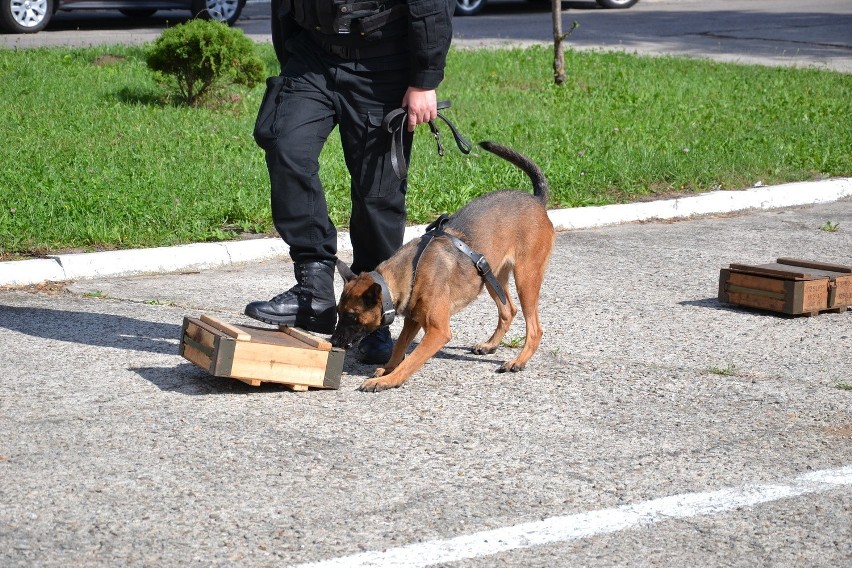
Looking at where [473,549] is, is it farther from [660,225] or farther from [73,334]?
[660,225]

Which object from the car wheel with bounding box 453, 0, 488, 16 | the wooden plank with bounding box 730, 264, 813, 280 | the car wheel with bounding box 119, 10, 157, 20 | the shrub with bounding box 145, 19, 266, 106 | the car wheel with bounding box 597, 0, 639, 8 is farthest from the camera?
the car wheel with bounding box 597, 0, 639, 8

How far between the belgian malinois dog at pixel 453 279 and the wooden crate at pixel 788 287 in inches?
53.2

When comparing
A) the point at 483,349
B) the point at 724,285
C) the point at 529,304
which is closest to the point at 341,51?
the point at 529,304

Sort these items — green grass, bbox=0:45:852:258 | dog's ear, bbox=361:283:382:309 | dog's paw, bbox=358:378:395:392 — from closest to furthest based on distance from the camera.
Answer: dog's ear, bbox=361:283:382:309 → dog's paw, bbox=358:378:395:392 → green grass, bbox=0:45:852:258

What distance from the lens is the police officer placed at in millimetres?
4930

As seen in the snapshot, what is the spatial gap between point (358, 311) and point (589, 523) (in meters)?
1.55

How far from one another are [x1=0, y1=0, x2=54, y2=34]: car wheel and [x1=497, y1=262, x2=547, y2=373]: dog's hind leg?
1302 centimetres

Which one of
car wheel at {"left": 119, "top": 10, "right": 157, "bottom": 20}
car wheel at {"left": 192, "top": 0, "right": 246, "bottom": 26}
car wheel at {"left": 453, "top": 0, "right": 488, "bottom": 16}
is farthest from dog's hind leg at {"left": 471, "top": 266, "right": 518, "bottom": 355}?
car wheel at {"left": 453, "top": 0, "right": 488, "bottom": 16}

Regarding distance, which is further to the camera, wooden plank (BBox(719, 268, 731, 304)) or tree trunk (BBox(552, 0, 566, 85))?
tree trunk (BBox(552, 0, 566, 85))

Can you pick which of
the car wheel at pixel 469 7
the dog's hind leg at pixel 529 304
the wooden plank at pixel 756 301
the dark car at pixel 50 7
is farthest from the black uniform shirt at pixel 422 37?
the car wheel at pixel 469 7

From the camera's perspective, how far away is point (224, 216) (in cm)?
760

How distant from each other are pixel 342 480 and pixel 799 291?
10.4 feet

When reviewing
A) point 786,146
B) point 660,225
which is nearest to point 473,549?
point 660,225

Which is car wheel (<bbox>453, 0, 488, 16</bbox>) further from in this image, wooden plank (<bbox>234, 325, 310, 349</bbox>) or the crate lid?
wooden plank (<bbox>234, 325, 310, 349</bbox>)
